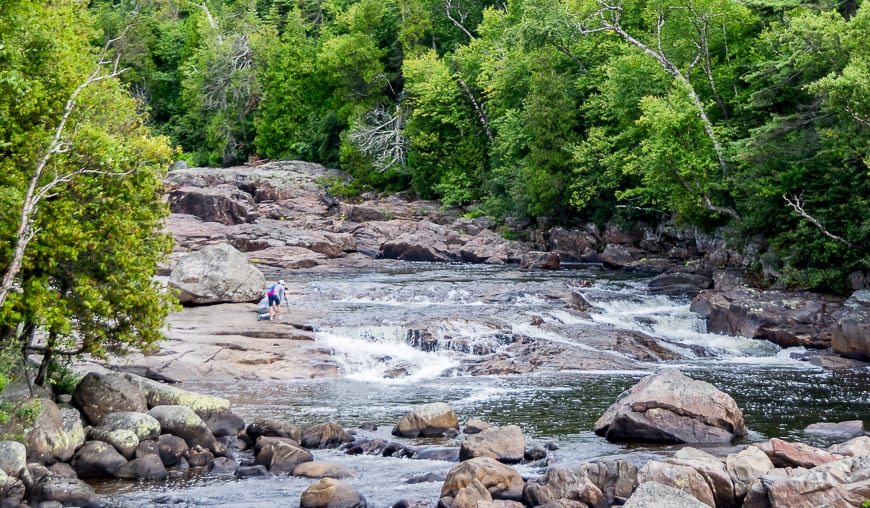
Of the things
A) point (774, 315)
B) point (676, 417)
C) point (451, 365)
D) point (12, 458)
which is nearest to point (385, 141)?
point (774, 315)

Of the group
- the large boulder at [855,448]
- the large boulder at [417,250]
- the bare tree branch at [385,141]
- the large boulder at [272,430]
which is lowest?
the large boulder at [272,430]

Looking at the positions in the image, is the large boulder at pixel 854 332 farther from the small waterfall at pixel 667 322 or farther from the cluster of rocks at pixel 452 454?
the cluster of rocks at pixel 452 454

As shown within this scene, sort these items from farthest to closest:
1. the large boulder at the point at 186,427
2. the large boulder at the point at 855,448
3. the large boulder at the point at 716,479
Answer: the large boulder at the point at 186,427 < the large boulder at the point at 855,448 < the large boulder at the point at 716,479

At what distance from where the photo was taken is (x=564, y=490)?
46.8 feet

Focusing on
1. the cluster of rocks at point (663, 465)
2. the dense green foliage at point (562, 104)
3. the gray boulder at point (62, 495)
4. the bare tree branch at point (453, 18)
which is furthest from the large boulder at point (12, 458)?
the bare tree branch at point (453, 18)

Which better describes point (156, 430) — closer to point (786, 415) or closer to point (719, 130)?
point (786, 415)

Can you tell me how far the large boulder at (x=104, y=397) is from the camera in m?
17.8

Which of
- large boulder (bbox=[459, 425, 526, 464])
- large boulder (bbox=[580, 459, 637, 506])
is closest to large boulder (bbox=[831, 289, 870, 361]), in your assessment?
large boulder (bbox=[459, 425, 526, 464])

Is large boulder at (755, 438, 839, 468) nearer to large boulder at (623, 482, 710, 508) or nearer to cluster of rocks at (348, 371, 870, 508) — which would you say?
cluster of rocks at (348, 371, 870, 508)

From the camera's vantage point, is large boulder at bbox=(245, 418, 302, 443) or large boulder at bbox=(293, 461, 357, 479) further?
large boulder at bbox=(245, 418, 302, 443)

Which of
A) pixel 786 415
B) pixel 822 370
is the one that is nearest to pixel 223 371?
pixel 786 415

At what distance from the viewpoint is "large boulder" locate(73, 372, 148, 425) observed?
17.8 meters

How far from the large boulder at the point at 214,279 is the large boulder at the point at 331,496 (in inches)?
670

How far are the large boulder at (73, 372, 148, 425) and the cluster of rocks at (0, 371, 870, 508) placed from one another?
0.02 metres
